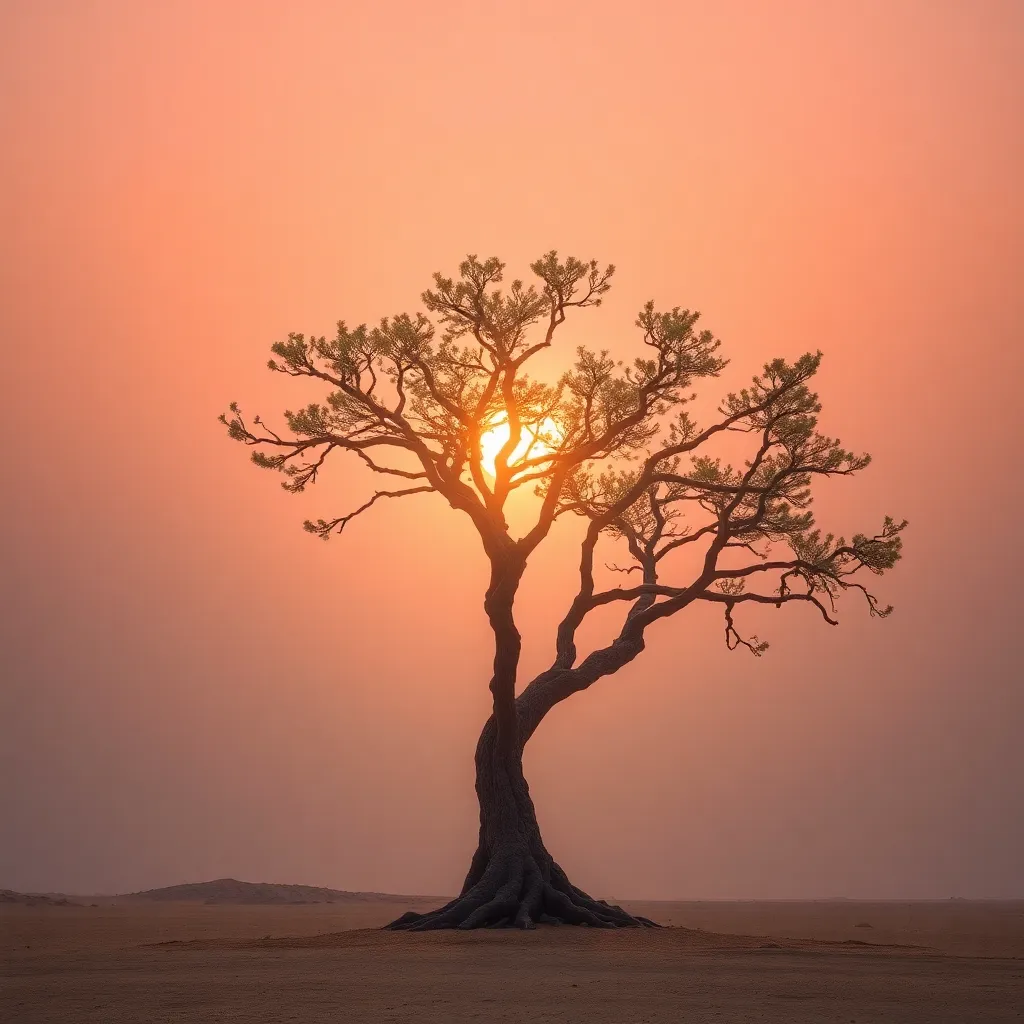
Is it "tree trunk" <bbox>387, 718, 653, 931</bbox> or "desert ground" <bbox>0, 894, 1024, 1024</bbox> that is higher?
"tree trunk" <bbox>387, 718, 653, 931</bbox>

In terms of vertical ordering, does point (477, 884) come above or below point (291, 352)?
below

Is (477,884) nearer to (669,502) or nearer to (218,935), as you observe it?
(218,935)

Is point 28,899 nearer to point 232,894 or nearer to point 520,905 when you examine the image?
point 232,894

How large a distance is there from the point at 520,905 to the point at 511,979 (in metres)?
9.15

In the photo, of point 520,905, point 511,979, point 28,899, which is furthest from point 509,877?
point 28,899

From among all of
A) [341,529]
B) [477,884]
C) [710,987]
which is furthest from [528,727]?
[710,987]

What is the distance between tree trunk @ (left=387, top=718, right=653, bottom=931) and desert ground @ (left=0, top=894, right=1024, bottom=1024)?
1.20 metres

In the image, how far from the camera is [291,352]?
2569 centimetres

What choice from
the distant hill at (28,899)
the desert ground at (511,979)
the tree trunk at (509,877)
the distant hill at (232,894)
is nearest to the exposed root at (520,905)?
the tree trunk at (509,877)

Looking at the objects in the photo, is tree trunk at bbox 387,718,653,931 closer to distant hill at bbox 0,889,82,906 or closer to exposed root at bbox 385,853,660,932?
exposed root at bbox 385,853,660,932

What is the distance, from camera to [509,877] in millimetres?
24875

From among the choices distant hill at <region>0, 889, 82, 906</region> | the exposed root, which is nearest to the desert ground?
the exposed root

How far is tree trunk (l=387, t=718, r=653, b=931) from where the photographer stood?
23.9 metres

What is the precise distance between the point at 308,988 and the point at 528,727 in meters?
12.9
